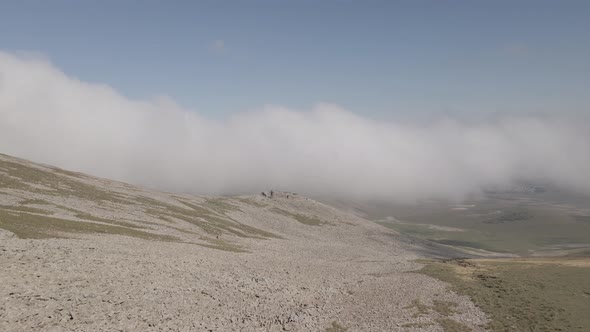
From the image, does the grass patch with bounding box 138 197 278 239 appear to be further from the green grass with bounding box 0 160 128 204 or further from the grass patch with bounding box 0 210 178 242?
the grass patch with bounding box 0 210 178 242

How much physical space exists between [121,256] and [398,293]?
41246 mm

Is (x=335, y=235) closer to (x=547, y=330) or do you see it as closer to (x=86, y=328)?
(x=547, y=330)

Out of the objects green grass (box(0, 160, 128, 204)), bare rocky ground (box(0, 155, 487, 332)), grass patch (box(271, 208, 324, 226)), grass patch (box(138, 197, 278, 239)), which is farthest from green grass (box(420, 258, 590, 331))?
grass patch (box(271, 208, 324, 226))

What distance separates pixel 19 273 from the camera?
39.4m

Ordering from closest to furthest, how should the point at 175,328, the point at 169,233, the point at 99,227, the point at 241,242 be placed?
the point at 175,328
the point at 99,227
the point at 169,233
the point at 241,242

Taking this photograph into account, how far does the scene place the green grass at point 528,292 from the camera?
4384cm

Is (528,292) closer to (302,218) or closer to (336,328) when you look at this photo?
(336,328)

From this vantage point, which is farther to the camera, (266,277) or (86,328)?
(266,277)

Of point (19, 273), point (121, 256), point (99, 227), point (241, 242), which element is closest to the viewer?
point (19, 273)

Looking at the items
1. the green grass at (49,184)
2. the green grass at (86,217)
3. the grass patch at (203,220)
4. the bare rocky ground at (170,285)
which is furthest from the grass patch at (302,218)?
the bare rocky ground at (170,285)

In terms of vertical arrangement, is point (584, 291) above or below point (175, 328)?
above

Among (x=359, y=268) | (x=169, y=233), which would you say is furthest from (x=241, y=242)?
(x=359, y=268)

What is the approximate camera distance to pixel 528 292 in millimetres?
55344

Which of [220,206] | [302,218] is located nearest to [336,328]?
[220,206]
